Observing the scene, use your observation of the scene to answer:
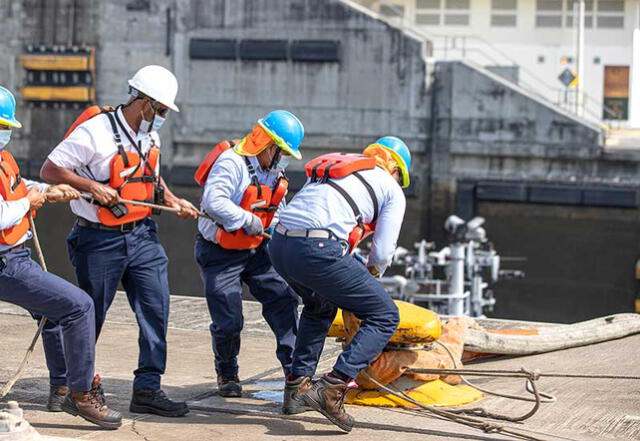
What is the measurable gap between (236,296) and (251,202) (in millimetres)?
564

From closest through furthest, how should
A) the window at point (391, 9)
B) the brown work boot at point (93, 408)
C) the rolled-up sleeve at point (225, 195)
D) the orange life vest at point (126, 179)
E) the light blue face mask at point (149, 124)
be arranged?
1. the brown work boot at point (93, 408)
2. the orange life vest at point (126, 179)
3. the light blue face mask at point (149, 124)
4. the rolled-up sleeve at point (225, 195)
5. the window at point (391, 9)

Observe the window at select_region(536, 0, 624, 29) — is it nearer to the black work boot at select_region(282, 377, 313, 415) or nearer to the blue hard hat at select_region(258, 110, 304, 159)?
the blue hard hat at select_region(258, 110, 304, 159)

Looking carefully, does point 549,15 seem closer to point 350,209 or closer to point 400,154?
point 400,154

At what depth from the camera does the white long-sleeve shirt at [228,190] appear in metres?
6.71

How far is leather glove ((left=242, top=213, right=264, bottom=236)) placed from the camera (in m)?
6.79

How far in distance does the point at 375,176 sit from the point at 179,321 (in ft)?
13.7

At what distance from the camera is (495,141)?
25094mm

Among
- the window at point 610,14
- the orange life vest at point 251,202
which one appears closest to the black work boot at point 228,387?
the orange life vest at point 251,202

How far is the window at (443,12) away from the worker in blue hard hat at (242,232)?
34577 millimetres

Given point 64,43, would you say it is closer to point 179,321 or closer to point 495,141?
point 495,141

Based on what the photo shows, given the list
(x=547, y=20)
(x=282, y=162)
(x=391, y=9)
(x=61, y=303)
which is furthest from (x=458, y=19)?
(x=61, y=303)

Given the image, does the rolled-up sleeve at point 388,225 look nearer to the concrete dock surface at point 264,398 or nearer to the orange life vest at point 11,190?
the concrete dock surface at point 264,398

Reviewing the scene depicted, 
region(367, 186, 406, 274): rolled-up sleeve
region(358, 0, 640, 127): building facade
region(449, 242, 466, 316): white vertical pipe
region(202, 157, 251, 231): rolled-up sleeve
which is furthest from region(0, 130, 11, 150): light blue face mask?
region(358, 0, 640, 127): building facade

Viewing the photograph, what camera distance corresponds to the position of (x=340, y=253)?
6.19m
